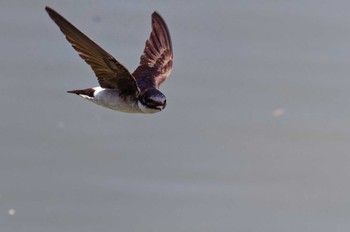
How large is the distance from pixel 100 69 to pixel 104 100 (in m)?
0.08

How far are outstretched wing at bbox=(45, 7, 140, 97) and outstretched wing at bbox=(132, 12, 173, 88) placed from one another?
12.7 inches

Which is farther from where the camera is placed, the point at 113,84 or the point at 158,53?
the point at 158,53

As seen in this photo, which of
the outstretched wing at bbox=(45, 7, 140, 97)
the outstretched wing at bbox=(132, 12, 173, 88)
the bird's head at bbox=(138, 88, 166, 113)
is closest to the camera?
the outstretched wing at bbox=(45, 7, 140, 97)

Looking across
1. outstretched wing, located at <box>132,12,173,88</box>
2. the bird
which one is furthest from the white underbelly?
outstretched wing, located at <box>132,12,173,88</box>

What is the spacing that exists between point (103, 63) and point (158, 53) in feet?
1.63

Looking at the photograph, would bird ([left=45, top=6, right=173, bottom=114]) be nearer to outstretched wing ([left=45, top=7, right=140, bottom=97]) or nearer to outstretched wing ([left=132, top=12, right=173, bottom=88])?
outstretched wing ([left=45, top=7, right=140, bottom=97])

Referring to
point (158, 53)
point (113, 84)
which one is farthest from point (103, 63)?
point (158, 53)

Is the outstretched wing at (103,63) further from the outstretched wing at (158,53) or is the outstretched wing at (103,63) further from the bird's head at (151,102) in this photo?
the outstretched wing at (158,53)

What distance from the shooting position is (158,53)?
2.99m

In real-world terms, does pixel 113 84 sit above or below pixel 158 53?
below

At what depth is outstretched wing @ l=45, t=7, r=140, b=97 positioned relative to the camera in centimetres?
237

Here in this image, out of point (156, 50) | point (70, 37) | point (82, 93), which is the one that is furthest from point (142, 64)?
point (70, 37)

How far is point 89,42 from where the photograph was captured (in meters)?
2.37

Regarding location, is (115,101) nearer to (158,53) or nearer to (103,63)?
(103,63)
